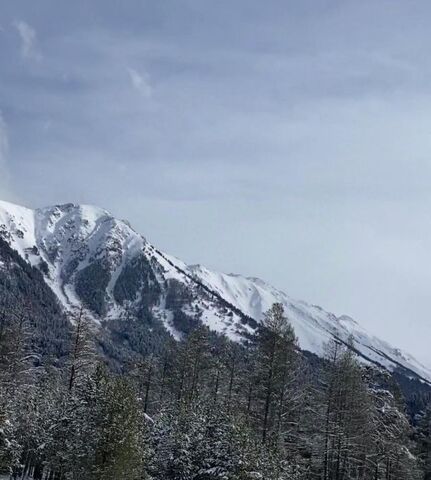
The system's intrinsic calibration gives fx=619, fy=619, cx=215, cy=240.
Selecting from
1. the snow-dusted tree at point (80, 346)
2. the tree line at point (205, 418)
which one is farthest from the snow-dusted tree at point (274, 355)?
the snow-dusted tree at point (80, 346)

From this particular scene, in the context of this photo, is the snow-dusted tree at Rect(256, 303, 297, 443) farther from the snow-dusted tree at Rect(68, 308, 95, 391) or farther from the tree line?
the snow-dusted tree at Rect(68, 308, 95, 391)

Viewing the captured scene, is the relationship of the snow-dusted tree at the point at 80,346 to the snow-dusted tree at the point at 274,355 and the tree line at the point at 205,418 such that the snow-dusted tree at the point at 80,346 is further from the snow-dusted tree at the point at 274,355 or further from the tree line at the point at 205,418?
the snow-dusted tree at the point at 274,355

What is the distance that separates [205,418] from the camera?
35.8m

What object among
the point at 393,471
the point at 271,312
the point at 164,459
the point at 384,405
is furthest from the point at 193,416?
the point at 393,471

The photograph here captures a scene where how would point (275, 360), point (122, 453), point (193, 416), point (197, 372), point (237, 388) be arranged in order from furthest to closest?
point (237, 388) → point (197, 372) → point (275, 360) → point (193, 416) → point (122, 453)

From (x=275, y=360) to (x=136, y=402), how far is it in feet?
32.4

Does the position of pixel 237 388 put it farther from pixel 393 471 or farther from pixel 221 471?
pixel 221 471

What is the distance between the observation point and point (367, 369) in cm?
5438

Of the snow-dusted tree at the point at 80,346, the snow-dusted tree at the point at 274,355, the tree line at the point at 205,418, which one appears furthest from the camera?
the snow-dusted tree at the point at 80,346

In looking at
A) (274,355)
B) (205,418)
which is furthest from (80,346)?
(274,355)

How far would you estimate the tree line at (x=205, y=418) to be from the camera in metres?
31.3

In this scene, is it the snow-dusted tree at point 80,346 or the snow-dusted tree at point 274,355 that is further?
the snow-dusted tree at point 80,346

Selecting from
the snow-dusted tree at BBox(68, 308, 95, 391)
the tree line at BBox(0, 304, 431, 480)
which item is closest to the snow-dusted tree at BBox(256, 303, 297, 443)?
the tree line at BBox(0, 304, 431, 480)

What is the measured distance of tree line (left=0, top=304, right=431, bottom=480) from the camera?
31.3m
